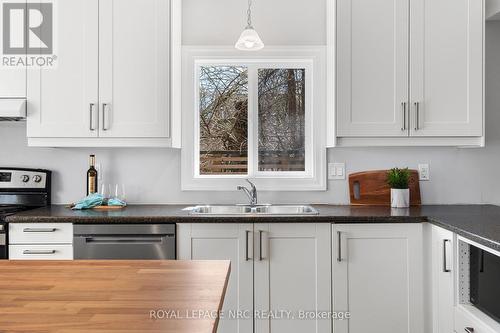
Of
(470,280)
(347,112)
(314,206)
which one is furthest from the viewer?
(314,206)

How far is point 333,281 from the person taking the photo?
223 centimetres

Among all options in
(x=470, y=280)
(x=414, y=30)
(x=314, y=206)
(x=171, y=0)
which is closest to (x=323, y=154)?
(x=314, y=206)

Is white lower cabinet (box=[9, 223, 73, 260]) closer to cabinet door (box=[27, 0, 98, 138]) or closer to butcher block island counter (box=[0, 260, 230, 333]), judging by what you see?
cabinet door (box=[27, 0, 98, 138])

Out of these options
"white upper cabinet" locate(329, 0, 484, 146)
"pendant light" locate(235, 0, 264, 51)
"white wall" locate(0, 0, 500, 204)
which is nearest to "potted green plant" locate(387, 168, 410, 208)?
"white wall" locate(0, 0, 500, 204)

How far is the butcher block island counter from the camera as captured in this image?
0.81 meters

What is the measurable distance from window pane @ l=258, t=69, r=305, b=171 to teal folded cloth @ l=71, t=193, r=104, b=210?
1.17 meters

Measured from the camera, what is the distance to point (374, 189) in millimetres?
2787

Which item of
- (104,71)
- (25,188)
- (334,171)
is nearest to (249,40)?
(104,71)

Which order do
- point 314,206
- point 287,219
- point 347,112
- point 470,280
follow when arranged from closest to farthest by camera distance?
point 470,280, point 287,219, point 347,112, point 314,206

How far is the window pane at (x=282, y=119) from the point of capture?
9.56ft

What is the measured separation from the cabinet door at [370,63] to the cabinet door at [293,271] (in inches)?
29.4

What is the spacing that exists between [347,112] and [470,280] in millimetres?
1185

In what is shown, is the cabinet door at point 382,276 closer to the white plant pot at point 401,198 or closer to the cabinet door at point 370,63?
the white plant pot at point 401,198

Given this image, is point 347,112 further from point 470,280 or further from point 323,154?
point 470,280
